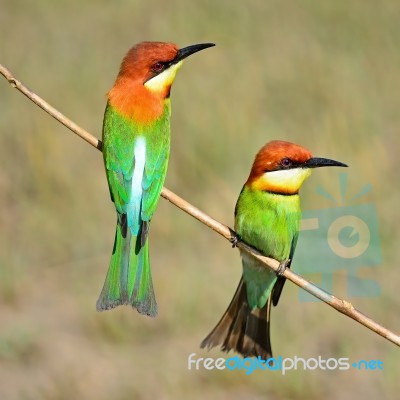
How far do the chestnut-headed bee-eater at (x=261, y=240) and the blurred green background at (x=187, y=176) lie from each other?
1371 millimetres

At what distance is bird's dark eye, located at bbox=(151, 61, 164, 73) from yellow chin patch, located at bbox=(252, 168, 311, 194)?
56 cm

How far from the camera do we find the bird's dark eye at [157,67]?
2.29 metres

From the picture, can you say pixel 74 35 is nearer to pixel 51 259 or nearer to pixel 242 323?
pixel 51 259

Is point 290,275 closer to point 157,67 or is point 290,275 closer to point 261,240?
point 157,67

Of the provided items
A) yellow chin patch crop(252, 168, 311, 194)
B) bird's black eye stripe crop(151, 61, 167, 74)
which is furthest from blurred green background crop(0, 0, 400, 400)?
bird's black eye stripe crop(151, 61, 167, 74)

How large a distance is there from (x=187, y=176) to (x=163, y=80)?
8.55ft

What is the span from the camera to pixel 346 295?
4.55 m

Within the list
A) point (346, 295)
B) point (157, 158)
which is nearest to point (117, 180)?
point (157, 158)

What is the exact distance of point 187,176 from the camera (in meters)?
4.93

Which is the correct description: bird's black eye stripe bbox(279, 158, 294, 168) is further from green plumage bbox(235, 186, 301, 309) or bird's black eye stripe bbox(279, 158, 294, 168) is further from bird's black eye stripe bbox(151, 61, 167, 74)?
bird's black eye stripe bbox(151, 61, 167, 74)

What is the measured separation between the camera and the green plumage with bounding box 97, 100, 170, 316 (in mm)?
2150

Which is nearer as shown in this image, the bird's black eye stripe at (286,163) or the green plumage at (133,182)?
the green plumage at (133,182)

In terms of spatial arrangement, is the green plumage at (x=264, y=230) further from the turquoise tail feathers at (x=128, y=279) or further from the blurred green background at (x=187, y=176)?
the blurred green background at (x=187, y=176)

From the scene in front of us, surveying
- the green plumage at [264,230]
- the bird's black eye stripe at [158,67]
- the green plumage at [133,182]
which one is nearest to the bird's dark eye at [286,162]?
the green plumage at [264,230]
